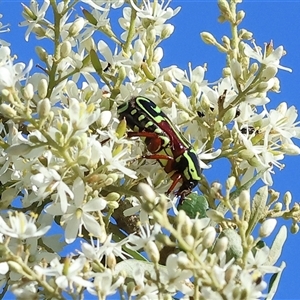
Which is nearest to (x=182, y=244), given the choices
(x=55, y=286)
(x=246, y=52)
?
(x=55, y=286)

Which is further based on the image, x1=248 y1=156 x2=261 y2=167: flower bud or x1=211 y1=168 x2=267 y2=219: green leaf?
x1=248 y1=156 x2=261 y2=167: flower bud

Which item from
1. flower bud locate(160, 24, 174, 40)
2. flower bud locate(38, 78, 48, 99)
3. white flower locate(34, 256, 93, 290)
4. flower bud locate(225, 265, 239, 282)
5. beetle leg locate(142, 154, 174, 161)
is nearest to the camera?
flower bud locate(225, 265, 239, 282)

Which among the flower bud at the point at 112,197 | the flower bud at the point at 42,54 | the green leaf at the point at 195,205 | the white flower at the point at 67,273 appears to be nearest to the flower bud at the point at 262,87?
the green leaf at the point at 195,205

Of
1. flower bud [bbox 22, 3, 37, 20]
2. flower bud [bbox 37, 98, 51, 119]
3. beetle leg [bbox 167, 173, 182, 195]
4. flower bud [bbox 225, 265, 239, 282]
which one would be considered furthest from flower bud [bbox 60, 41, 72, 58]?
flower bud [bbox 225, 265, 239, 282]

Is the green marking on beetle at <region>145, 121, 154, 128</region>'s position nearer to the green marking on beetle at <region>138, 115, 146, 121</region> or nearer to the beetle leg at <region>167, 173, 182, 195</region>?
the green marking on beetle at <region>138, 115, 146, 121</region>

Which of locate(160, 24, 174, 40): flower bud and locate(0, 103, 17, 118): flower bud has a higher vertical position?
locate(160, 24, 174, 40): flower bud

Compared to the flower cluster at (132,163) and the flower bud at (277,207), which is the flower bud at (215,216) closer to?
the flower cluster at (132,163)

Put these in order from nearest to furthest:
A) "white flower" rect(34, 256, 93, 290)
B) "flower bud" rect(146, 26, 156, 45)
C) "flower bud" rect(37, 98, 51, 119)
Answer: "white flower" rect(34, 256, 93, 290), "flower bud" rect(37, 98, 51, 119), "flower bud" rect(146, 26, 156, 45)

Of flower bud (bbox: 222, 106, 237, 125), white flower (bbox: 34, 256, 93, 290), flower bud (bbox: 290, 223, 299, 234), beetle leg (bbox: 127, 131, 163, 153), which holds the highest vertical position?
flower bud (bbox: 222, 106, 237, 125)
